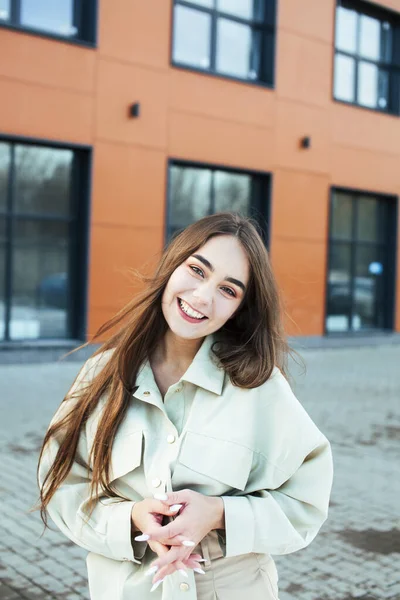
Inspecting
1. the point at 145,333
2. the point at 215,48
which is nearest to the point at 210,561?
the point at 145,333

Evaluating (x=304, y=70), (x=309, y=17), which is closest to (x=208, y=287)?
(x=304, y=70)

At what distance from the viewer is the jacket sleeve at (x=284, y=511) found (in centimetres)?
182

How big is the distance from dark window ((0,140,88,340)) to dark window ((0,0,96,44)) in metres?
1.92

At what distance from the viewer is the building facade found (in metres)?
12.5

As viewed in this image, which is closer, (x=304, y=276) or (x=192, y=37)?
(x=192, y=37)

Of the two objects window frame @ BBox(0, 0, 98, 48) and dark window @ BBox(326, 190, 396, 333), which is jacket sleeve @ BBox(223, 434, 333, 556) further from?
dark window @ BBox(326, 190, 396, 333)

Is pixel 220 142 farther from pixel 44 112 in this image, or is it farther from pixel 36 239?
pixel 36 239

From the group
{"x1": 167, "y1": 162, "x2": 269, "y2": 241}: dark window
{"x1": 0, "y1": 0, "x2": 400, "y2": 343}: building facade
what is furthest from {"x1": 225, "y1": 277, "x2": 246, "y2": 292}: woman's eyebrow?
{"x1": 167, "y1": 162, "x2": 269, "y2": 241}: dark window

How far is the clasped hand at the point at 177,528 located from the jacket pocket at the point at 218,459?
8 cm

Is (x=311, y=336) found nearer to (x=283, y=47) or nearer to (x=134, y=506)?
(x=283, y=47)

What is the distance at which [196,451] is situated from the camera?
1865 millimetres

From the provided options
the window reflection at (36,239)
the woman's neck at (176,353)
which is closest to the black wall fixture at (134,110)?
the window reflection at (36,239)

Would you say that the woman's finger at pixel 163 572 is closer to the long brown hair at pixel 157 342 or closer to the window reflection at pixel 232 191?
the long brown hair at pixel 157 342

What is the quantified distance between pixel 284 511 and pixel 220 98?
13.5m
